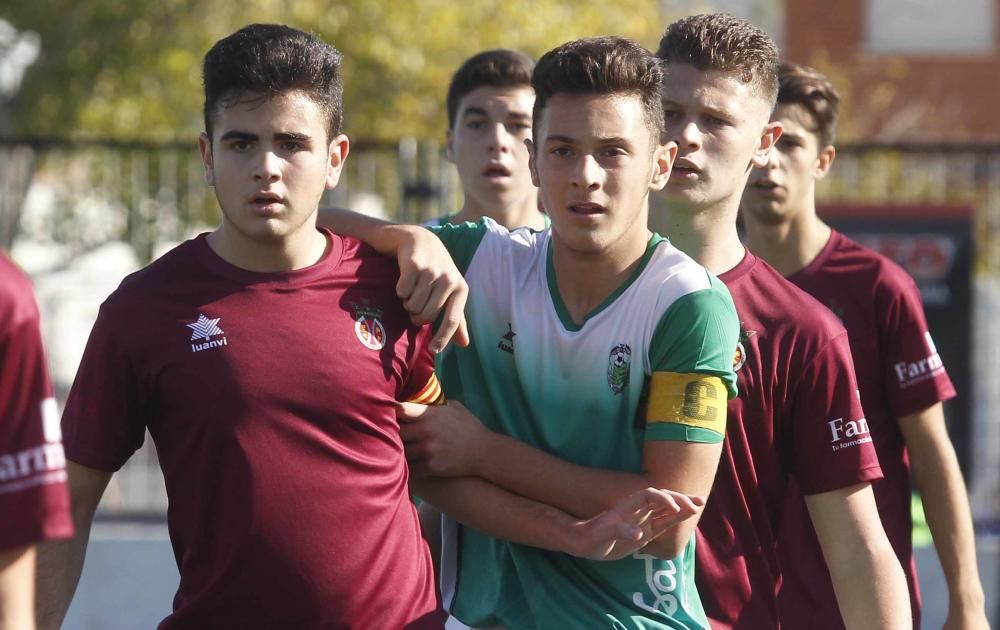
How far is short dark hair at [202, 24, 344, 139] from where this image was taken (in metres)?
3.57

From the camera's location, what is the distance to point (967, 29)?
28.4 meters

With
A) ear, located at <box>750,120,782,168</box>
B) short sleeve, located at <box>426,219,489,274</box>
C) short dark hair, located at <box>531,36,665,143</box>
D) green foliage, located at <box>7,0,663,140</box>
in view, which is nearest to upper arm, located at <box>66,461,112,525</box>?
short sleeve, located at <box>426,219,489,274</box>

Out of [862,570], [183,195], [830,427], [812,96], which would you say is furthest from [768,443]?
[183,195]

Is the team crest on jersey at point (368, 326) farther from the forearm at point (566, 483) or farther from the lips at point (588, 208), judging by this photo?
the lips at point (588, 208)

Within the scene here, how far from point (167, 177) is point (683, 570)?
20.7 feet

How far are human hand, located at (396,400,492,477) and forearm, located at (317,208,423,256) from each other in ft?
1.32

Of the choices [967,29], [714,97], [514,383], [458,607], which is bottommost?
[458,607]

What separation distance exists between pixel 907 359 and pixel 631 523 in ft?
5.63

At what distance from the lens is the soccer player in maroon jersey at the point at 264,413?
3389mm

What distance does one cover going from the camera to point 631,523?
3.31 meters

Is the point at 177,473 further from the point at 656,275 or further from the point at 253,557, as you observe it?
the point at 656,275

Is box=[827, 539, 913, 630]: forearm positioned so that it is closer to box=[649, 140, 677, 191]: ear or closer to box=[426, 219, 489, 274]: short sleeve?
box=[649, 140, 677, 191]: ear

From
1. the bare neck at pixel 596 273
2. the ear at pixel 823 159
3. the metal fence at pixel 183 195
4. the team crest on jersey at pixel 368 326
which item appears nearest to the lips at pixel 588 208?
the bare neck at pixel 596 273

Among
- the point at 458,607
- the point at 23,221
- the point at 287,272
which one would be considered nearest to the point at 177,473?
the point at 287,272
